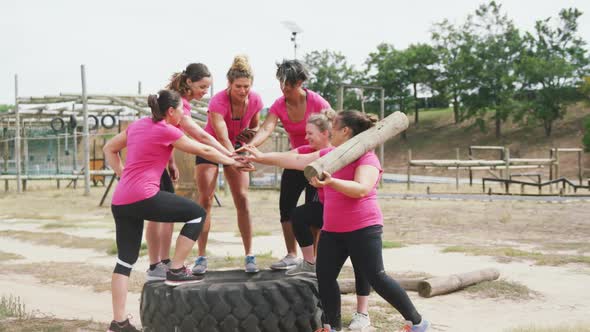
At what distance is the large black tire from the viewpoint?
4.34 metres

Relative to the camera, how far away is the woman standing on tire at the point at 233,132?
17.0ft

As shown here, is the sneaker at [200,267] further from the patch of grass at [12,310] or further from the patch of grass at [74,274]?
the patch of grass at [74,274]

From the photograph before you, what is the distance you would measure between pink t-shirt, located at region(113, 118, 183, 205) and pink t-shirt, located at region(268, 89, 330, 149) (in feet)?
3.69

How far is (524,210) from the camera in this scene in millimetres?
16047

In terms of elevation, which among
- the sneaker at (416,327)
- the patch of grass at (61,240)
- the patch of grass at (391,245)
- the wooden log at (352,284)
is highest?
the sneaker at (416,327)

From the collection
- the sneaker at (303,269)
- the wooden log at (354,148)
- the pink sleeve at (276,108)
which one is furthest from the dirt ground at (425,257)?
the pink sleeve at (276,108)

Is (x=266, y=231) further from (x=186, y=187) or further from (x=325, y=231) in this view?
(x=325, y=231)

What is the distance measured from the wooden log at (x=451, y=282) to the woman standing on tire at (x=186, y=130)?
2404mm

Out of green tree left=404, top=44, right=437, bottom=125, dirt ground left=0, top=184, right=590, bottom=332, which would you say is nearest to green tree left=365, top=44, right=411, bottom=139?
green tree left=404, top=44, right=437, bottom=125

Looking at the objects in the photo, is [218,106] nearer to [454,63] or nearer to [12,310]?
[12,310]

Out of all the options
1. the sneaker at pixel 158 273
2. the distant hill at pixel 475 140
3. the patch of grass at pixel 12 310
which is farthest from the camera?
the distant hill at pixel 475 140

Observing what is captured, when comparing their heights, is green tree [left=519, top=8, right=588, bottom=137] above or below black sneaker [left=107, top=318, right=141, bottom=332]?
above

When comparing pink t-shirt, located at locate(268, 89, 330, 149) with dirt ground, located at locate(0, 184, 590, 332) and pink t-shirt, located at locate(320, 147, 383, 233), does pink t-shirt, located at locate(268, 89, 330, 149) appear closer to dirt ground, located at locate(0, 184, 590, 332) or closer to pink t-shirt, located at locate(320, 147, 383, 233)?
pink t-shirt, located at locate(320, 147, 383, 233)

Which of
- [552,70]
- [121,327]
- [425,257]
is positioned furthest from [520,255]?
[552,70]
